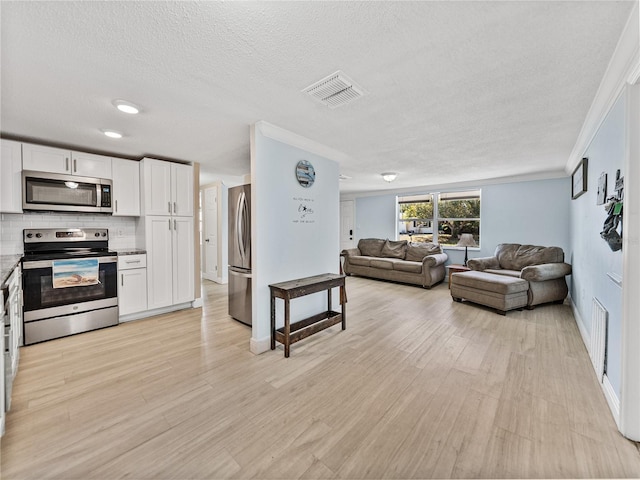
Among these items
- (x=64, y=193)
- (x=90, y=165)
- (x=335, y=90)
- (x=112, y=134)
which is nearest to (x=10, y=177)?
(x=64, y=193)

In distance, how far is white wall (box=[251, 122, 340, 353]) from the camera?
279 centimetres

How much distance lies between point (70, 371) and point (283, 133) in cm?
301

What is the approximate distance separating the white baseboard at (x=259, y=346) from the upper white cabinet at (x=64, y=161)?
9.92ft

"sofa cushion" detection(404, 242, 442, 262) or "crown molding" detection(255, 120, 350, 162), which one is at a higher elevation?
"crown molding" detection(255, 120, 350, 162)

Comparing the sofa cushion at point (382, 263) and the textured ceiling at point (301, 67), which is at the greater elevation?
the textured ceiling at point (301, 67)

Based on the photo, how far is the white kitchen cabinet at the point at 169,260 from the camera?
3.87 metres

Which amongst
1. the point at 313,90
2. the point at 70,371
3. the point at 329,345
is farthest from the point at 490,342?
the point at 70,371

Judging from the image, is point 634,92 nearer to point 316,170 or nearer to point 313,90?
point 313,90

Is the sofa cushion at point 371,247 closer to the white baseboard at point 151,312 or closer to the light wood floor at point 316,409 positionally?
the light wood floor at point 316,409

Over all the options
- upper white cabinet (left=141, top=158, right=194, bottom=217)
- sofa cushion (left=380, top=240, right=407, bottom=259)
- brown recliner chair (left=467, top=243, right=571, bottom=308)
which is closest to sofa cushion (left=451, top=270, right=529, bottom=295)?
brown recliner chair (left=467, top=243, right=571, bottom=308)

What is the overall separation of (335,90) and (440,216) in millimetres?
5645

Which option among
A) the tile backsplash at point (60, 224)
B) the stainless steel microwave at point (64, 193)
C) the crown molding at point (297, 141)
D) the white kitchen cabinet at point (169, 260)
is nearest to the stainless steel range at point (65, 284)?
the tile backsplash at point (60, 224)

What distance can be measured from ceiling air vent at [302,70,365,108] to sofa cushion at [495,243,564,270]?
A: 4.73 m

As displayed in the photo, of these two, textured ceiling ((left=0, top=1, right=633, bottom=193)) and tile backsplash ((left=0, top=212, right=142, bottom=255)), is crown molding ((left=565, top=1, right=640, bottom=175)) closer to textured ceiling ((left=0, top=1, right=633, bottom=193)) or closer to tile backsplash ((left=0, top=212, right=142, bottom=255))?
textured ceiling ((left=0, top=1, right=633, bottom=193))
